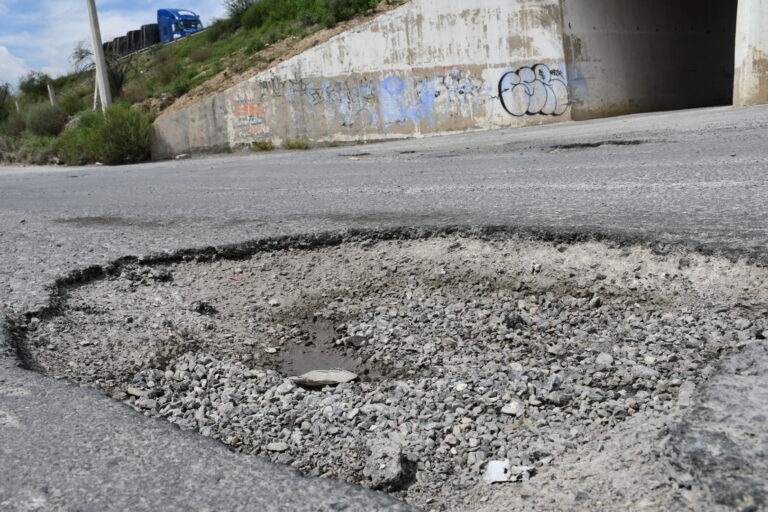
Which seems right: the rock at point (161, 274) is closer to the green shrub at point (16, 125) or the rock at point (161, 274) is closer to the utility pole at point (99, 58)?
the utility pole at point (99, 58)

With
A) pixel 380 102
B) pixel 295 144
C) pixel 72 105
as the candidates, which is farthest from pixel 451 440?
pixel 72 105

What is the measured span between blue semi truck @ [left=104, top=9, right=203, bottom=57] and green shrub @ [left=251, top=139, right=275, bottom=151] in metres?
23.8

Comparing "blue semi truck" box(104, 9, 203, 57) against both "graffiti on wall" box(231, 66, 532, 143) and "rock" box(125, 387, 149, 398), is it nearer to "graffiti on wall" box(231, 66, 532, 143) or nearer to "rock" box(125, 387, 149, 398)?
"graffiti on wall" box(231, 66, 532, 143)

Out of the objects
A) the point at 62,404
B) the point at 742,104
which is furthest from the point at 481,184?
the point at 742,104

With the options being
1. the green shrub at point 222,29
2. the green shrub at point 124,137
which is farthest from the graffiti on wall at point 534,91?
the green shrub at point 222,29

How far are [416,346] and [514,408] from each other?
0.81 m

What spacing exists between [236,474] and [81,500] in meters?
0.38

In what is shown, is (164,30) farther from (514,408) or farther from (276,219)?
(514,408)

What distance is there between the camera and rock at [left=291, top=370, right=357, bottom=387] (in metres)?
2.82

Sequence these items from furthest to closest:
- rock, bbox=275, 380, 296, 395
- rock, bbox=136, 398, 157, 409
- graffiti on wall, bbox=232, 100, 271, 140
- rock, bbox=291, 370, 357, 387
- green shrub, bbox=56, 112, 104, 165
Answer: green shrub, bbox=56, 112, 104, 165
graffiti on wall, bbox=232, 100, 271, 140
rock, bbox=291, 370, 357, 387
rock, bbox=275, 380, 296, 395
rock, bbox=136, 398, 157, 409

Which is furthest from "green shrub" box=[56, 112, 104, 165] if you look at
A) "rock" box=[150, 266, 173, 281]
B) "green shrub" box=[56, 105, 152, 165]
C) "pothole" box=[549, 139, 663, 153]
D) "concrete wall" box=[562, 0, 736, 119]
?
"rock" box=[150, 266, 173, 281]

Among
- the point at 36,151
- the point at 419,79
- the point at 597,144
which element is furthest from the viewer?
the point at 36,151

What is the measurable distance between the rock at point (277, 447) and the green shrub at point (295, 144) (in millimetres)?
16832

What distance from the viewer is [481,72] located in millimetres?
17125
